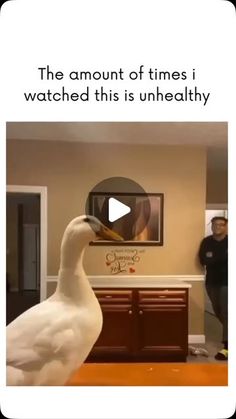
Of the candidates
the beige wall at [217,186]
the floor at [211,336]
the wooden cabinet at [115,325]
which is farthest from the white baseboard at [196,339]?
the beige wall at [217,186]

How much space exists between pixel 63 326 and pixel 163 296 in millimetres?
221

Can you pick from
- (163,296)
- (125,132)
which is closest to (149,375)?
(163,296)

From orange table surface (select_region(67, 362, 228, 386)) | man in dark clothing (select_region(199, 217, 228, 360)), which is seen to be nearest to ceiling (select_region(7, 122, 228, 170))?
man in dark clothing (select_region(199, 217, 228, 360))

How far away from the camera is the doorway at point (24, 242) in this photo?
2.16 ft

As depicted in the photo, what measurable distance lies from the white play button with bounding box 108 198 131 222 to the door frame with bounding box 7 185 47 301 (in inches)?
4.6

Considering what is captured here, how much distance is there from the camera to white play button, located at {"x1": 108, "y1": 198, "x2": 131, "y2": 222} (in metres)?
0.66

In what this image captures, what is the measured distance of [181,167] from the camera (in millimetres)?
698

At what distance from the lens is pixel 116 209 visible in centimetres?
67

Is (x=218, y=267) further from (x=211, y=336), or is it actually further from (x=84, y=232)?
(x=84, y=232)
